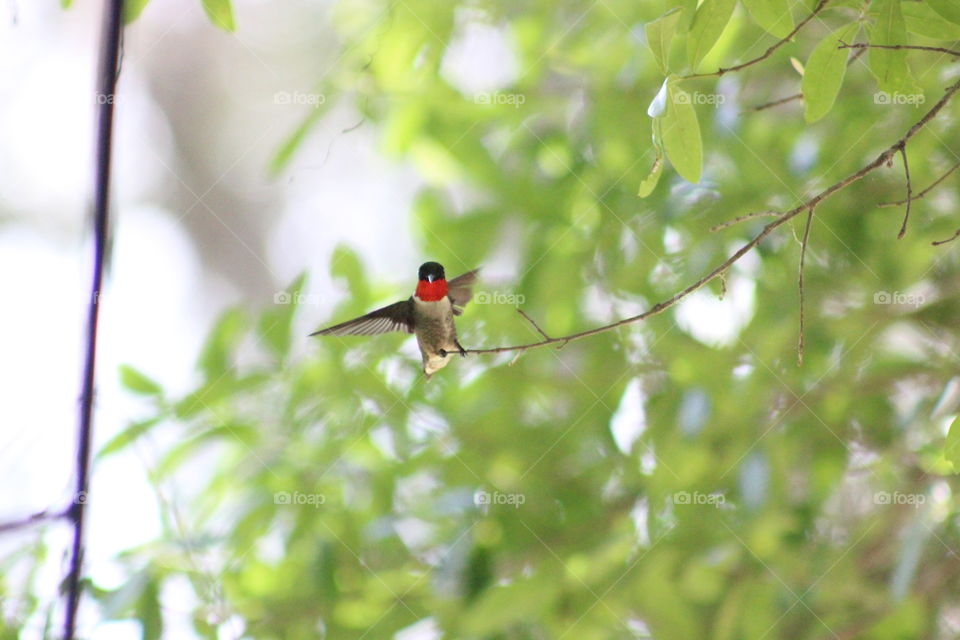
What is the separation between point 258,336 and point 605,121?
1063 millimetres

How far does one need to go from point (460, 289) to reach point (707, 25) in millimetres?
833

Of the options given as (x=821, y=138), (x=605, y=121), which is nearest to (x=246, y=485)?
(x=605, y=121)

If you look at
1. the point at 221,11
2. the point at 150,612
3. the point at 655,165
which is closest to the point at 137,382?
the point at 150,612

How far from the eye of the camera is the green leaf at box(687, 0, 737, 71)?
1.08 metres

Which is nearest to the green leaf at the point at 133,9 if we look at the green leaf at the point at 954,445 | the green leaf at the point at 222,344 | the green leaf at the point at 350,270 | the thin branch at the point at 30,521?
the thin branch at the point at 30,521

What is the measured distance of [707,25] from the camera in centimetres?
109

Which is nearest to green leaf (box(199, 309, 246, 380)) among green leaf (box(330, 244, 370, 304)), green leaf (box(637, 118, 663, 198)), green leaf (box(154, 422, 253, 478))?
green leaf (box(154, 422, 253, 478))

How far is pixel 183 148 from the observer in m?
4.88

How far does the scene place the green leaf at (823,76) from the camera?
3.82 ft

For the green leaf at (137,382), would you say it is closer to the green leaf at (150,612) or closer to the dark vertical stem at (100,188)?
the green leaf at (150,612)

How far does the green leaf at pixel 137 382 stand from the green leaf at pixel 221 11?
1347 millimetres

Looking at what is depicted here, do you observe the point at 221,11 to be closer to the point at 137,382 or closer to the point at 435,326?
the point at 435,326

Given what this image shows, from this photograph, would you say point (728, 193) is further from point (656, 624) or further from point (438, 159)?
point (656, 624)

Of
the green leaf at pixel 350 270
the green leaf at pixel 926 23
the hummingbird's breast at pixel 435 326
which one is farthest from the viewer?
the green leaf at pixel 350 270
